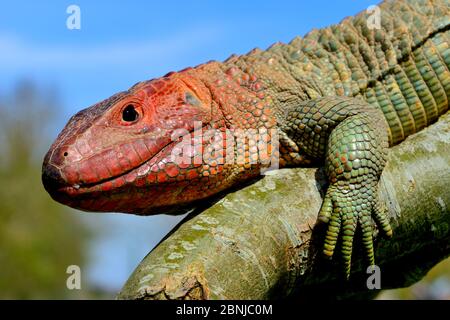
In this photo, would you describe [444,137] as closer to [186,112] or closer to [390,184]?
[390,184]

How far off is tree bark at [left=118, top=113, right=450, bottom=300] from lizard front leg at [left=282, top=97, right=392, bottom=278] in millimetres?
90

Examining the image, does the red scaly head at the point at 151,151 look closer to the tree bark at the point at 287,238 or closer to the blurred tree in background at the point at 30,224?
the tree bark at the point at 287,238

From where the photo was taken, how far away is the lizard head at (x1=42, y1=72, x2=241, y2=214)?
173 inches

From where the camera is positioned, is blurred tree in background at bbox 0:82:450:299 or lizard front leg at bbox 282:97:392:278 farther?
blurred tree in background at bbox 0:82:450:299

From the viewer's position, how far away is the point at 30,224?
122ft

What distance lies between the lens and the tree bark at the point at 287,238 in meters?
3.88

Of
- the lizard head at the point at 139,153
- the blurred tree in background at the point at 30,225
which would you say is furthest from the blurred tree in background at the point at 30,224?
the lizard head at the point at 139,153

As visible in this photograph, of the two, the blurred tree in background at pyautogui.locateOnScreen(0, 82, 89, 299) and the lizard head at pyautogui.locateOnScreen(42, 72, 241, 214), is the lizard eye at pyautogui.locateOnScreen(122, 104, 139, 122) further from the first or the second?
the blurred tree in background at pyautogui.locateOnScreen(0, 82, 89, 299)

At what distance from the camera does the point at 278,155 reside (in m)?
4.94

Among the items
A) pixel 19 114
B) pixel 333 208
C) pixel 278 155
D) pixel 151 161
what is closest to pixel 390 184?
pixel 333 208

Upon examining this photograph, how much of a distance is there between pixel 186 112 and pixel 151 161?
0.52 metres

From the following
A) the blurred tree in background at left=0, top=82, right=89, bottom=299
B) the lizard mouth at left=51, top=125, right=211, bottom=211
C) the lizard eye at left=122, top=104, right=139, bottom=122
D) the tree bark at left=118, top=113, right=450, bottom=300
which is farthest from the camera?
the blurred tree in background at left=0, top=82, right=89, bottom=299

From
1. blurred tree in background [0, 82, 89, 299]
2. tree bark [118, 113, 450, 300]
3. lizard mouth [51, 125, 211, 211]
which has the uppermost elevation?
blurred tree in background [0, 82, 89, 299]

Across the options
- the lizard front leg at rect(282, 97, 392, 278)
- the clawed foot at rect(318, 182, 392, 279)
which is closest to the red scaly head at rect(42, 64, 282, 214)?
the lizard front leg at rect(282, 97, 392, 278)
